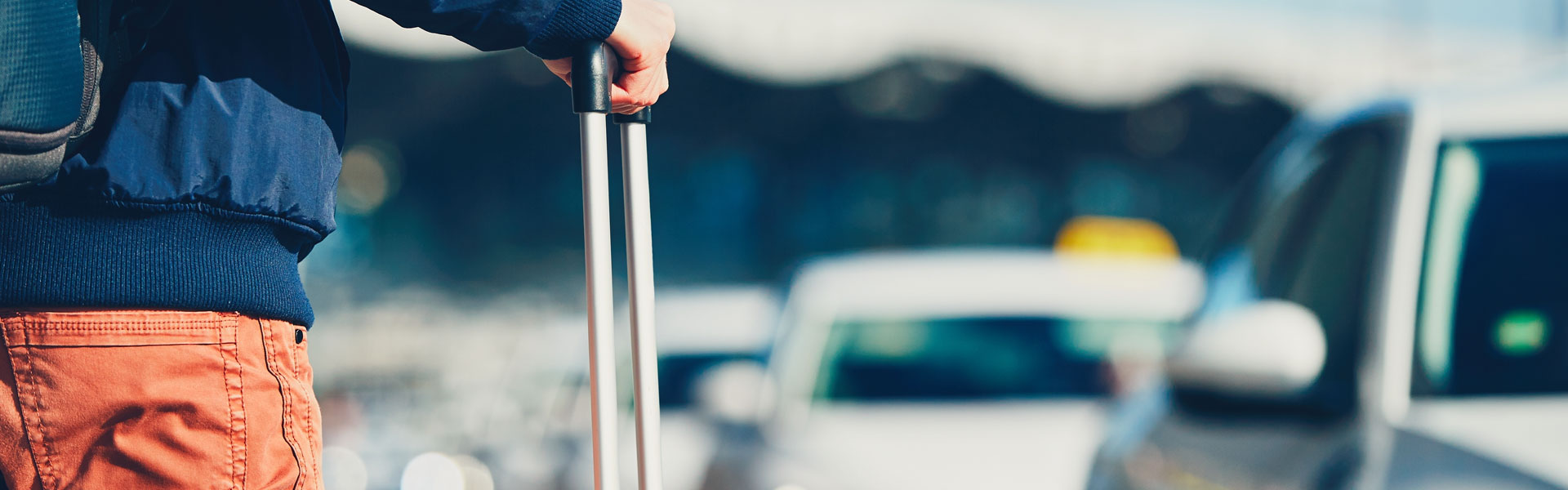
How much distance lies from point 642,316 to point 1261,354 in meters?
1.08

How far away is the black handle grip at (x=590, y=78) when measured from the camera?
60.3 inches

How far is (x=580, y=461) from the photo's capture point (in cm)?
495

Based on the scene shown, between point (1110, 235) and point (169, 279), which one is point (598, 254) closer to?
point (169, 279)

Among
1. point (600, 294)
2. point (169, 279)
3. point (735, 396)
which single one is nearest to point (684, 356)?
point (735, 396)

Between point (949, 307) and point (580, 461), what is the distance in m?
1.41

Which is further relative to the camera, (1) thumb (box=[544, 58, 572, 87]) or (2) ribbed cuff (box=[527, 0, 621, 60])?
(1) thumb (box=[544, 58, 572, 87])

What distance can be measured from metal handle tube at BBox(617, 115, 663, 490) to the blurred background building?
9.01 m

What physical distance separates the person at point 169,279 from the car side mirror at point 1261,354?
135 centimetres

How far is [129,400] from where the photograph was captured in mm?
1274

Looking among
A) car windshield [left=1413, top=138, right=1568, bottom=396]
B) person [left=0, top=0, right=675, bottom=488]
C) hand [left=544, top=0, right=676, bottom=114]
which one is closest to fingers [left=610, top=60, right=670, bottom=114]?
hand [left=544, top=0, right=676, bottom=114]

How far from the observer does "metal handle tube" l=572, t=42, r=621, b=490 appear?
1527 millimetres

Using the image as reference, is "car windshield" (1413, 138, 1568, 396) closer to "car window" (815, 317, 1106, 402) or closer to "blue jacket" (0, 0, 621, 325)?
"blue jacket" (0, 0, 621, 325)

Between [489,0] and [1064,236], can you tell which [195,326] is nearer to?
[489,0]

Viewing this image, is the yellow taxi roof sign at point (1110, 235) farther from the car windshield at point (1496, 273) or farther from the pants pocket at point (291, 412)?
the pants pocket at point (291, 412)
